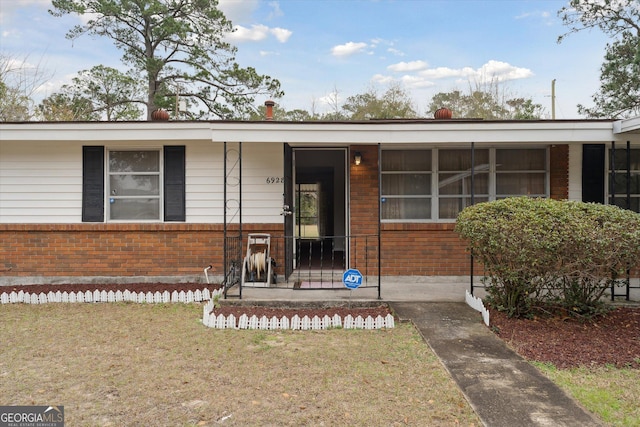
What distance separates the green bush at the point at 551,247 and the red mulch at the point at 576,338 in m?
0.22

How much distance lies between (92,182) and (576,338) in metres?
7.48

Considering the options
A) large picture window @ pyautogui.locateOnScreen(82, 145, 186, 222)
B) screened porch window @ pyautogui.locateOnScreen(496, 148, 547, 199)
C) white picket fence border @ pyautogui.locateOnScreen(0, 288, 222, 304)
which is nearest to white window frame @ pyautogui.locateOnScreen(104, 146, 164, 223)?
large picture window @ pyautogui.locateOnScreen(82, 145, 186, 222)

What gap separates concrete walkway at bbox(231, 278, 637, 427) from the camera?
286 cm

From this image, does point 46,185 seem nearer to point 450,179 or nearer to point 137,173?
point 137,173

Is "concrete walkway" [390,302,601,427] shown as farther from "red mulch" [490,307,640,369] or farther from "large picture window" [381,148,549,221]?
"large picture window" [381,148,549,221]

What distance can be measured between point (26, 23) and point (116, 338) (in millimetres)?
16630

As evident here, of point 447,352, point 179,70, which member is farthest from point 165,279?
point 179,70

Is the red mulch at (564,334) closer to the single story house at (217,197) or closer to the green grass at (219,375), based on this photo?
the green grass at (219,375)

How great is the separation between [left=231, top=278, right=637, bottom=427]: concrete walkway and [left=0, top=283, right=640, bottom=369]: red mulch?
18 cm

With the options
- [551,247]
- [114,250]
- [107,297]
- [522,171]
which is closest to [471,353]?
[551,247]

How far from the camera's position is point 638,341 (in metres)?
4.27

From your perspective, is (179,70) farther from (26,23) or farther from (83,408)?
(83,408)

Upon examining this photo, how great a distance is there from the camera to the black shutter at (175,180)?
22.1 feet

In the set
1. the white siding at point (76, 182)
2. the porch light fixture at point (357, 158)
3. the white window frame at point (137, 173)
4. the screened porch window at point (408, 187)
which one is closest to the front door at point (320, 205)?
the white siding at point (76, 182)
